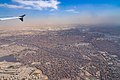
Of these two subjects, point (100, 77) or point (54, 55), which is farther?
point (54, 55)

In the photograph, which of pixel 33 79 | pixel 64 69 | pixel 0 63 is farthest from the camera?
pixel 0 63

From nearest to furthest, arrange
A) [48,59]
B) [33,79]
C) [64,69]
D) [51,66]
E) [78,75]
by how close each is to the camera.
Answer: [33,79]
[78,75]
[64,69]
[51,66]
[48,59]

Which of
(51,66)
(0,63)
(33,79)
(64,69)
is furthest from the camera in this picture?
(0,63)

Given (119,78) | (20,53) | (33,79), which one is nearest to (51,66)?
(33,79)

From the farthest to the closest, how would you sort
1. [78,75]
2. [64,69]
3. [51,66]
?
[51,66] < [64,69] < [78,75]

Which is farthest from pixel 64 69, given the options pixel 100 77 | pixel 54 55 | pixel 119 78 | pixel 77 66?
pixel 54 55

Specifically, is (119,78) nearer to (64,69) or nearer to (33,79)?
(64,69)

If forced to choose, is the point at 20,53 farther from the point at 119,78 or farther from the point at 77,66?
the point at 119,78

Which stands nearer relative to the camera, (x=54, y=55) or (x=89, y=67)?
(x=89, y=67)
